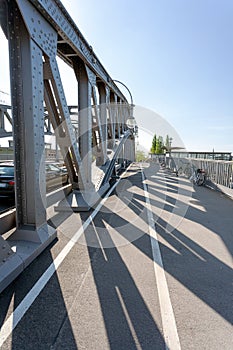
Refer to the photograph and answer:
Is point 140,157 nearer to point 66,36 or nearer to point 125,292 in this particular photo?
point 66,36

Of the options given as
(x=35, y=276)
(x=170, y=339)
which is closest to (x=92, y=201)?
(x=35, y=276)

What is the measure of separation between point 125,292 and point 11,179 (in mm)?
5426

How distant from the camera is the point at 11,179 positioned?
6949 mm

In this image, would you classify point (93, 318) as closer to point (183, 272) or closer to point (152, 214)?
point (183, 272)

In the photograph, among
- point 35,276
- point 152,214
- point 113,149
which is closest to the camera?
point 35,276

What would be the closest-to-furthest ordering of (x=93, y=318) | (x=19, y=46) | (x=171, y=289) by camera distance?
(x=93, y=318)
(x=171, y=289)
(x=19, y=46)

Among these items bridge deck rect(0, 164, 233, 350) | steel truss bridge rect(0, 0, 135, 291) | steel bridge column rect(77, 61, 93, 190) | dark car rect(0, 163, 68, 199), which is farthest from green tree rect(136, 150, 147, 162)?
bridge deck rect(0, 164, 233, 350)

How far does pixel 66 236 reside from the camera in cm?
467

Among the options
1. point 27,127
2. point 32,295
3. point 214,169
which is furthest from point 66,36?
point 214,169

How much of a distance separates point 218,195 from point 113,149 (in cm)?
586

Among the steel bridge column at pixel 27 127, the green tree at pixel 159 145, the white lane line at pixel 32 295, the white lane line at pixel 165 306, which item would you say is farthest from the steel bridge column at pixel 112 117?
the green tree at pixel 159 145

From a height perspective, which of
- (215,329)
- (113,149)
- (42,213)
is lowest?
(215,329)

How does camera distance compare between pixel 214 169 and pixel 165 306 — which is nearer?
pixel 165 306

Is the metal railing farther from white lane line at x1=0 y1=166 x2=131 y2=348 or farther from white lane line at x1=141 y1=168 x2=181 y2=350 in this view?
white lane line at x1=0 y1=166 x2=131 y2=348
